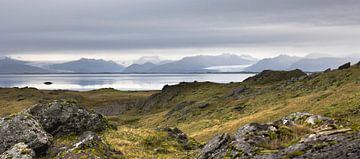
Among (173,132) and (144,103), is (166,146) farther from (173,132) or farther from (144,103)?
(144,103)

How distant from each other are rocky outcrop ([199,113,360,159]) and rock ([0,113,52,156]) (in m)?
11.3

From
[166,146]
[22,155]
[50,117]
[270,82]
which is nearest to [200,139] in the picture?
[166,146]

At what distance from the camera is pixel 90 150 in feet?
80.5

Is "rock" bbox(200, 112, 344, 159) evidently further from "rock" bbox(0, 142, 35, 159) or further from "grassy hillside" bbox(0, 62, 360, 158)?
"rock" bbox(0, 142, 35, 159)

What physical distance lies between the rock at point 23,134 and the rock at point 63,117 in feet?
15.9

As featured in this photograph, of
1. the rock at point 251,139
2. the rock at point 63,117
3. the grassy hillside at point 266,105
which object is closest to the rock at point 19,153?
the rock at point 63,117

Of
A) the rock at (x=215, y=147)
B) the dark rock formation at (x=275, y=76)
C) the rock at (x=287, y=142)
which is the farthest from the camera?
the dark rock formation at (x=275, y=76)

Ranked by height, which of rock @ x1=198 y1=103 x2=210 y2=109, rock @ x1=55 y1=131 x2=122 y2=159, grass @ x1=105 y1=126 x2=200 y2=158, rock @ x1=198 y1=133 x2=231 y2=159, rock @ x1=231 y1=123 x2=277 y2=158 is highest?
rock @ x1=231 y1=123 x2=277 y2=158

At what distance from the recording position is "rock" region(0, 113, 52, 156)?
2672 cm

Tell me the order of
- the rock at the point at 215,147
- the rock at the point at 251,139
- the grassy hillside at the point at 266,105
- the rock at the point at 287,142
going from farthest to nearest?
1. the grassy hillside at the point at 266,105
2. the rock at the point at 215,147
3. the rock at the point at 251,139
4. the rock at the point at 287,142

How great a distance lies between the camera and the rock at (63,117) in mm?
33406

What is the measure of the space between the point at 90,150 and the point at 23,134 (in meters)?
5.73

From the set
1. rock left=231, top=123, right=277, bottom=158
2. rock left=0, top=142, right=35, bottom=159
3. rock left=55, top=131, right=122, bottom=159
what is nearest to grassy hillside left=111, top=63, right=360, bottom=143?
rock left=231, top=123, right=277, bottom=158

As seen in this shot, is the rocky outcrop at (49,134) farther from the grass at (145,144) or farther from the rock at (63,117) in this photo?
the grass at (145,144)
